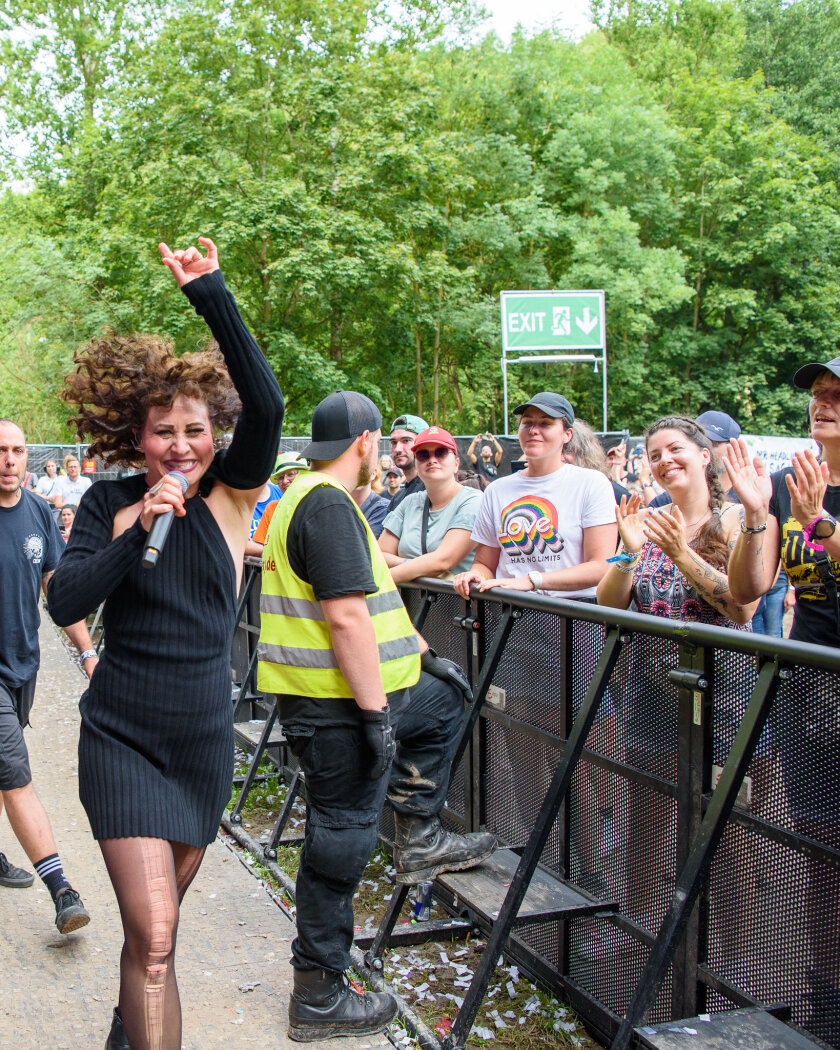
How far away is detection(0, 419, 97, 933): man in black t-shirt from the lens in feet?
14.9

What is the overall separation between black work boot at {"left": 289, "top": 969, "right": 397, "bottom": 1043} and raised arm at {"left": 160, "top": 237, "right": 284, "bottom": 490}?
175 centimetres

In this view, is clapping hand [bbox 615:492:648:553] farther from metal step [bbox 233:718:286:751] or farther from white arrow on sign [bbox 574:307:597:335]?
white arrow on sign [bbox 574:307:597:335]

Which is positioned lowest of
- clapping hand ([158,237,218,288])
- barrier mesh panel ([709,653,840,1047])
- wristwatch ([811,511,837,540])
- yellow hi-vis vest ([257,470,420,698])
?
barrier mesh panel ([709,653,840,1047])

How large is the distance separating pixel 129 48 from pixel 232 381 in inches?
1389

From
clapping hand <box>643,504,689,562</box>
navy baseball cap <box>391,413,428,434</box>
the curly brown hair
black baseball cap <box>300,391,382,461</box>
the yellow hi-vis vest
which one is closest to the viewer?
the curly brown hair

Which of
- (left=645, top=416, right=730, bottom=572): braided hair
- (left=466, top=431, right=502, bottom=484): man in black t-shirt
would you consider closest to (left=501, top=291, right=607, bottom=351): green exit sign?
(left=466, top=431, right=502, bottom=484): man in black t-shirt

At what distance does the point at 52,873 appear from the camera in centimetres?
450

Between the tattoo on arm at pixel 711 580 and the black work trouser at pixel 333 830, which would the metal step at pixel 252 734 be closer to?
the black work trouser at pixel 333 830

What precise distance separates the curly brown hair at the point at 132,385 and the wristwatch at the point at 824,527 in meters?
1.79

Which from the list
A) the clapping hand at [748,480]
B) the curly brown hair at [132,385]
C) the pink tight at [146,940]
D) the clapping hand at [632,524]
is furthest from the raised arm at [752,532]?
the pink tight at [146,940]

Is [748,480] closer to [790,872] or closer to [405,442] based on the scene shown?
[790,872]

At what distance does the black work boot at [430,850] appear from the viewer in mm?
3762

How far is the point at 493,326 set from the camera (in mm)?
31828

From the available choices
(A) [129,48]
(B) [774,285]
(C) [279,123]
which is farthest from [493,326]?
(A) [129,48]
